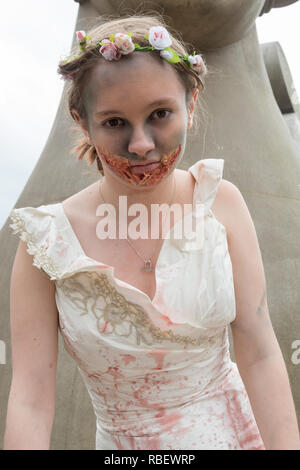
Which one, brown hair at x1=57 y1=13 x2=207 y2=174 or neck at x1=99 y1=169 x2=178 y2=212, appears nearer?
brown hair at x1=57 y1=13 x2=207 y2=174

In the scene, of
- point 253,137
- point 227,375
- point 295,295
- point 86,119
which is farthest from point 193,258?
point 253,137

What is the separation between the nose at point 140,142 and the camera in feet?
3.69

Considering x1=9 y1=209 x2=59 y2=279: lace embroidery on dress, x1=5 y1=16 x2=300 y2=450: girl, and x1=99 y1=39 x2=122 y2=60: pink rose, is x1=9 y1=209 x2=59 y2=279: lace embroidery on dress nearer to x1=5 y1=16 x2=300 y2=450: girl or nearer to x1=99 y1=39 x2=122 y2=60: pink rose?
x1=5 y1=16 x2=300 y2=450: girl

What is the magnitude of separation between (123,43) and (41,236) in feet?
1.60

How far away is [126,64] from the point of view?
1126mm

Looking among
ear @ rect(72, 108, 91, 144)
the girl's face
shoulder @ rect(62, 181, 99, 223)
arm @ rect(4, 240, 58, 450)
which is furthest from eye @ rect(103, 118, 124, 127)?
arm @ rect(4, 240, 58, 450)

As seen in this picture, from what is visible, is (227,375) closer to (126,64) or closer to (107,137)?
(107,137)

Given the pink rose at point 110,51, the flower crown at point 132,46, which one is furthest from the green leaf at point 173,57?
the pink rose at point 110,51

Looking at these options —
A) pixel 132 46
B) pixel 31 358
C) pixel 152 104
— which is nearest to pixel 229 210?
pixel 152 104

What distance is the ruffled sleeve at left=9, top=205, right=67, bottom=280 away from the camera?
118 centimetres

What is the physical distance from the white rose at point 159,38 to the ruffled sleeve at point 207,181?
32 centimetres

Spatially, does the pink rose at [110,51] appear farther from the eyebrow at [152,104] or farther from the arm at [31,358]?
the arm at [31,358]

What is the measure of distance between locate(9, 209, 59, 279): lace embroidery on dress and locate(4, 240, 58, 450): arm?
0.07ft

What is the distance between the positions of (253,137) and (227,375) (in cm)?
189
